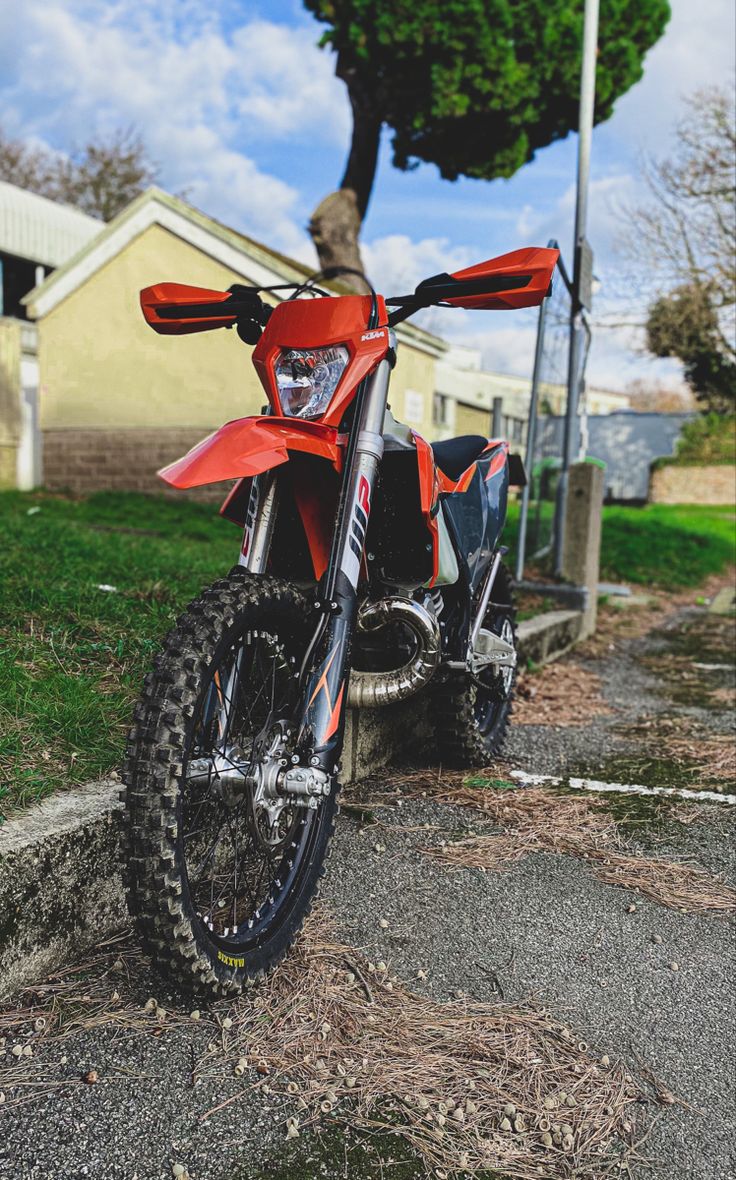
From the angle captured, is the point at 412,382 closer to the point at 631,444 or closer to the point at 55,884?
the point at 55,884

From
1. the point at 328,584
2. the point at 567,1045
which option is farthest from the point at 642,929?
the point at 328,584

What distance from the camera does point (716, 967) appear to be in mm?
2357

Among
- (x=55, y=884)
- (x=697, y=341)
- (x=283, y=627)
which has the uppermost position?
(x=697, y=341)

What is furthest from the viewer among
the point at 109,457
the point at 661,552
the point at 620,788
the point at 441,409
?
the point at 441,409

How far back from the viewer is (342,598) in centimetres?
234

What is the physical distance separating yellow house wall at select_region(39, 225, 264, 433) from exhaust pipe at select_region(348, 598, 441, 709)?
11.7m

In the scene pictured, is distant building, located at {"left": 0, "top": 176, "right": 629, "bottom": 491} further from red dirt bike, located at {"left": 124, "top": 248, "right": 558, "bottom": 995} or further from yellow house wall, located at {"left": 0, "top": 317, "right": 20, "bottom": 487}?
red dirt bike, located at {"left": 124, "top": 248, "right": 558, "bottom": 995}

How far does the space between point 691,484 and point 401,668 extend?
2425 cm

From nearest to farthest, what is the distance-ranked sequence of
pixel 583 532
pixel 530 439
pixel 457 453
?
pixel 457 453 → pixel 530 439 → pixel 583 532

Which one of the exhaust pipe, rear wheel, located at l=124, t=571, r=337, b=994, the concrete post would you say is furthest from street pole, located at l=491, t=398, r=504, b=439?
rear wheel, located at l=124, t=571, r=337, b=994

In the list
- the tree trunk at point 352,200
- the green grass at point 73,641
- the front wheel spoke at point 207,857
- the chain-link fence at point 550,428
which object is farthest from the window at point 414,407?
the front wheel spoke at point 207,857

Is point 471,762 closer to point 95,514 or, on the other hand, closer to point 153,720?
point 153,720

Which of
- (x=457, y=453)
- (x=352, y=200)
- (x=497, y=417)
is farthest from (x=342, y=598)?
(x=352, y=200)

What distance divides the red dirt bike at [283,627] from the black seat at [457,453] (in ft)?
0.47
